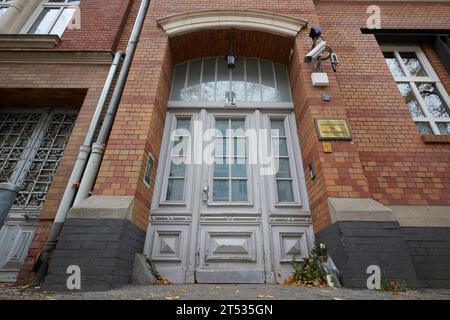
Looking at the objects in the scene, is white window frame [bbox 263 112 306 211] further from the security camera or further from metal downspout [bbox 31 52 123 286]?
metal downspout [bbox 31 52 123 286]

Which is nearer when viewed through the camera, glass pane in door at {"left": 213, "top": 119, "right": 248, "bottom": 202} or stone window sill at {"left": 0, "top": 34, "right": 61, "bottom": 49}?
glass pane in door at {"left": 213, "top": 119, "right": 248, "bottom": 202}

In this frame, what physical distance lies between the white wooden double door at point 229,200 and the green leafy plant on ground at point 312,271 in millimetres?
210

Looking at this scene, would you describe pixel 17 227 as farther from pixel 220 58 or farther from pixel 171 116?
pixel 220 58

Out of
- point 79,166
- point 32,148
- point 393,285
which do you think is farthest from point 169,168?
point 393,285

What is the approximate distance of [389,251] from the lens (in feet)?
8.69

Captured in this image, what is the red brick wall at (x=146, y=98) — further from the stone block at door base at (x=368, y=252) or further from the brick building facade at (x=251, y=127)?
the stone block at door base at (x=368, y=252)

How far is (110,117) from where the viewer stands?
147 inches

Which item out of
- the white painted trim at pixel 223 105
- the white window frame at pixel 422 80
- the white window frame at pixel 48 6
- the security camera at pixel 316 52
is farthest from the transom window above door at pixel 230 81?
the white window frame at pixel 48 6

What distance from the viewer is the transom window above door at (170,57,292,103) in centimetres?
464

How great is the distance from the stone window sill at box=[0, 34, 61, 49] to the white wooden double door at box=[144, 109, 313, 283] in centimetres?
285

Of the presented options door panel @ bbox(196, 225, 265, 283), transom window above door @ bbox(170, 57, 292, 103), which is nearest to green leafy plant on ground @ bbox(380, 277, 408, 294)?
door panel @ bbox(196, 225, 265, 283)

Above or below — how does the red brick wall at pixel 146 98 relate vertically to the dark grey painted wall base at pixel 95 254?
above

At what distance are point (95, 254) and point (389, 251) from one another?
319 centimetres

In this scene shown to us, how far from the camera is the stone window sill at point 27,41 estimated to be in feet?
15.4
